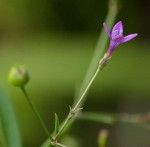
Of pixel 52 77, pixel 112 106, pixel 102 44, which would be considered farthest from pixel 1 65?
pixel 102 44

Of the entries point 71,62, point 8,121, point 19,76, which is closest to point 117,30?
point 19,76

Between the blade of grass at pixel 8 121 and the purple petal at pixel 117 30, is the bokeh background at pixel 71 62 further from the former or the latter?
the purple petal at pixel 117 30

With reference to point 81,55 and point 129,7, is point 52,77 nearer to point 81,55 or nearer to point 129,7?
point 81,55

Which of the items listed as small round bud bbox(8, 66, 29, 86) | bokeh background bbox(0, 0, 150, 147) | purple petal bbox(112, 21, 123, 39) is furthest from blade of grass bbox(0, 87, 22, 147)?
bokeh background bbox(0, 0, 150, 147)

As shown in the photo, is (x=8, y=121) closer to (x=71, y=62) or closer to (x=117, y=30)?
(x=117, y=30)

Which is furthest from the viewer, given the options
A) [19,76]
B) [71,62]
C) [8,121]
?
[71,62]

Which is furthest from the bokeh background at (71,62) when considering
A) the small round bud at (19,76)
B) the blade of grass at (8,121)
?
the small round bud at (19,76)
